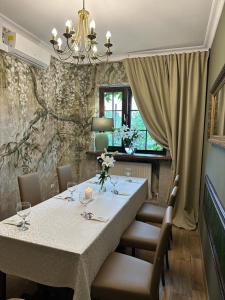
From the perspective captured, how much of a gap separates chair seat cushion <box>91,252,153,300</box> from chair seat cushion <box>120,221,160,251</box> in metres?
0.37

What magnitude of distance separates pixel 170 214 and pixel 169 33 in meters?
2.51

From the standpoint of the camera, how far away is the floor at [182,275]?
200 cm

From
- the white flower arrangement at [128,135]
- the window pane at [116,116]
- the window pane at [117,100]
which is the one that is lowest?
the white flower arrangement at [128,135]

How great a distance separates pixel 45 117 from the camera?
12.3 ft

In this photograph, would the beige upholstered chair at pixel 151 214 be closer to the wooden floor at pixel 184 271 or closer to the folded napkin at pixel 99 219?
the wooden floor at pixel 184 271

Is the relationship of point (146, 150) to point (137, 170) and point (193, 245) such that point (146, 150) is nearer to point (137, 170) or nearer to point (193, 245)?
point (137, 170)

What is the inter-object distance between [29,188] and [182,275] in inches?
73.0

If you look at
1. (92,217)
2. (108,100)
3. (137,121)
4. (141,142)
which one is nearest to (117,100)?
(108,100)

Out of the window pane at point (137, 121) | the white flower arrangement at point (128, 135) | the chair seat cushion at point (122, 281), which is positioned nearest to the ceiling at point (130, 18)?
the window pane at point (137, 121)

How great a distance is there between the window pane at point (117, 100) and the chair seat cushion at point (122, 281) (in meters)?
3.03

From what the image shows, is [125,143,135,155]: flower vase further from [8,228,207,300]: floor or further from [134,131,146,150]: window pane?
[8,228,207,300]: floor

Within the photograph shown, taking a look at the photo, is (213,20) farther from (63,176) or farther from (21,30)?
(63,176)

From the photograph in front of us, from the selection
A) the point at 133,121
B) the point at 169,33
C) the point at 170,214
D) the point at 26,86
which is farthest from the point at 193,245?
the point at 26,86

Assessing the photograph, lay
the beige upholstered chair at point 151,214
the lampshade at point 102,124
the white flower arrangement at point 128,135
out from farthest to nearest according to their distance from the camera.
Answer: the white flower arrangement at point 128,135 < the lampshade at point 102,124 < the beige upholstered chair at point 151,214
